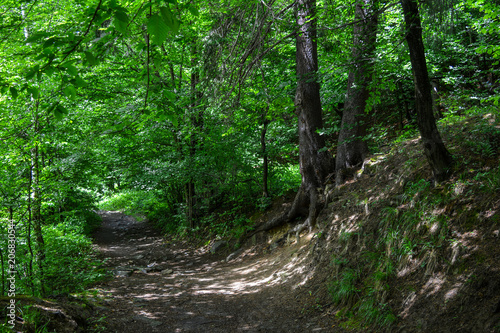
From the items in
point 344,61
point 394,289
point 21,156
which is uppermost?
point 344,61

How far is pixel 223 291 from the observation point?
642 cm

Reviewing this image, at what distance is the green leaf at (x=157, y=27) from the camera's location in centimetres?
186

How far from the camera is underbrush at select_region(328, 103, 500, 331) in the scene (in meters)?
3.51

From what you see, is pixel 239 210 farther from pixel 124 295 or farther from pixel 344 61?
pixel 344 61

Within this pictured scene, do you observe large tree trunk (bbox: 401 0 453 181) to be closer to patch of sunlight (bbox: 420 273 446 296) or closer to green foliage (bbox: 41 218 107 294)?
patch of sunlight (bbox: 420 273 446 296)

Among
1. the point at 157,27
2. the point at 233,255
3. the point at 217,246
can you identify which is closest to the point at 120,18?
the point at 157,27

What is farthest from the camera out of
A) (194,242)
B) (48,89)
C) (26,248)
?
(194,242)

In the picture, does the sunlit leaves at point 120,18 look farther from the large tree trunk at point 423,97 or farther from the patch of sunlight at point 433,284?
the patch of sunlight at point 433,284

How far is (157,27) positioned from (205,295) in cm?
558

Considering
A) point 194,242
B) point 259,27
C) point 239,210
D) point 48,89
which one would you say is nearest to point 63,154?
point 48,89

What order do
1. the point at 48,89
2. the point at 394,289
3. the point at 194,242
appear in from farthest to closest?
1. the point at 194,242
2. the point at 48,89
3. the point at 394,289

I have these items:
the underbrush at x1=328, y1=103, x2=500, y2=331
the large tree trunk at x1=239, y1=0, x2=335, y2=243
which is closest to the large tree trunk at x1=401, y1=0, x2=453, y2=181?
the underbrush at x1=328, y1=103, x2=500, y2=331

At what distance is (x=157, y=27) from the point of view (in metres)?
1.88

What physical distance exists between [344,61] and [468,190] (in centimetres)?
245
